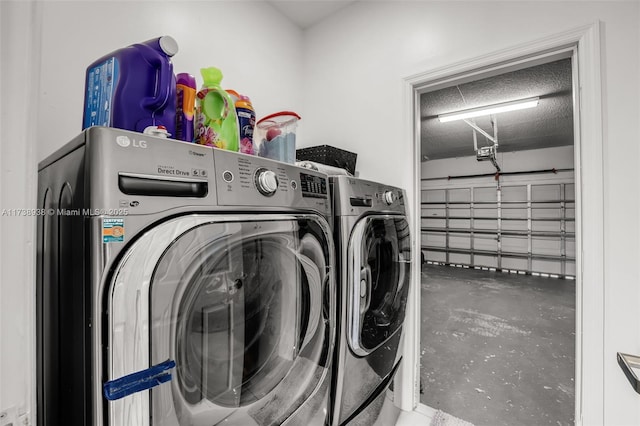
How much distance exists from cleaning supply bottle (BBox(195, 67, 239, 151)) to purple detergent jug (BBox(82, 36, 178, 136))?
12cm

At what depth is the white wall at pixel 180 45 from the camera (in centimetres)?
109

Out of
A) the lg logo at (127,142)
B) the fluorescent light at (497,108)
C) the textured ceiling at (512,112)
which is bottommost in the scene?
the lg logo at (127,142)

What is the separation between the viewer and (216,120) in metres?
1.00

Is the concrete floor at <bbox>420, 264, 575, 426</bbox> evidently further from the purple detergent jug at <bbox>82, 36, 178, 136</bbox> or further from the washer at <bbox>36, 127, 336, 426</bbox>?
the purple detergent jug at <bbox>82, 36, 178, 136</bbox>

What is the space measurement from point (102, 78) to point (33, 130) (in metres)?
0.59

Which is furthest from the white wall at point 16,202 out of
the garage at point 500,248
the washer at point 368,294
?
the garage at point 500,248

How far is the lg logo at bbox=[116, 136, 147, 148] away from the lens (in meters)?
0.57

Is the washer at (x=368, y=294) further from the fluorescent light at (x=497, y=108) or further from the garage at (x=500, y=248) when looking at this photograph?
the fluorescent light at (x=497, y=108)

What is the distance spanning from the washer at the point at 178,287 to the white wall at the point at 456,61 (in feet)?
3.74

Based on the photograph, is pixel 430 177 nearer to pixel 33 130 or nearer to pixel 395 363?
pixel 395 363

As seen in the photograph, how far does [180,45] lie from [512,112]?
4562 mm

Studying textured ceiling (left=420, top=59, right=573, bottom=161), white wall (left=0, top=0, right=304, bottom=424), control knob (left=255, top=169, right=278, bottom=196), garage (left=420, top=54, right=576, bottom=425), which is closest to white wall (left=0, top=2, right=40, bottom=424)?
white wall (left=0, top=0, right=304, bottom=424)

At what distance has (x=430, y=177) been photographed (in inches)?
318

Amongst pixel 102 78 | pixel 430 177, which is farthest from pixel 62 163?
pixel 430 177
